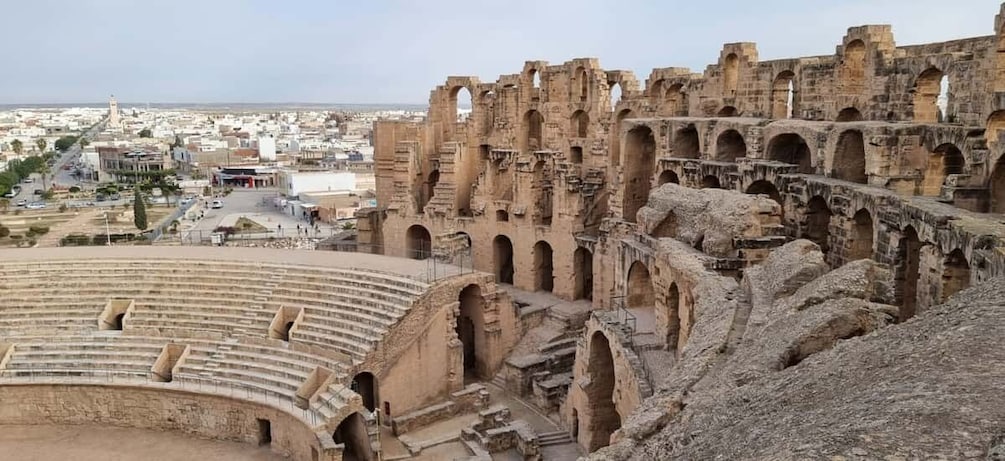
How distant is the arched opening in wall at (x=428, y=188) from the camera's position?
99.4ft

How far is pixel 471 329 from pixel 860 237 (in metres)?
10.8

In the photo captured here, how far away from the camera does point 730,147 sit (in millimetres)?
22984

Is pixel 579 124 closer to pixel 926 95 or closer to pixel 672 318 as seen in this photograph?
pixel 926 95

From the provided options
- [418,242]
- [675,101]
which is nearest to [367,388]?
[418,242]

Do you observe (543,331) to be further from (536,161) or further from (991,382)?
(991,382)

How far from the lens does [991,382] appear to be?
555cm

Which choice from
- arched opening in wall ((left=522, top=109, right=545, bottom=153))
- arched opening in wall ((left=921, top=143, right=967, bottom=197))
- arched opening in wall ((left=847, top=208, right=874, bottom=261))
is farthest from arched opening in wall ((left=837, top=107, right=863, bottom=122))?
arched opening in wall ((left=522, top=109, right=545, bottom=153))

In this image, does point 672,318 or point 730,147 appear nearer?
point 672,318

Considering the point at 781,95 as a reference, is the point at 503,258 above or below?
below

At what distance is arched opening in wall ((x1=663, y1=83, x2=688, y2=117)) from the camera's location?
2798 centimetres

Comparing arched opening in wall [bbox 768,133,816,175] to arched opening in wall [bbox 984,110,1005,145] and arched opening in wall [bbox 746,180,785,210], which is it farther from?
arched opening in wall [bbox 984,110,1005,145]

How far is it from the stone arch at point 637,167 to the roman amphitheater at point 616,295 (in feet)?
0.29

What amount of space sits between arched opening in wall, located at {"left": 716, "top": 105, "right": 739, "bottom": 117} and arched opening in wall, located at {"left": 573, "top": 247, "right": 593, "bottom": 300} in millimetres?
6786

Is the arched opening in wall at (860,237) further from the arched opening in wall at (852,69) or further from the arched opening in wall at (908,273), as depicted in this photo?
the arched opening in wall at (852,69)
